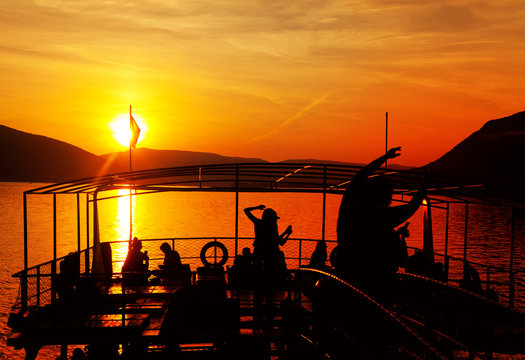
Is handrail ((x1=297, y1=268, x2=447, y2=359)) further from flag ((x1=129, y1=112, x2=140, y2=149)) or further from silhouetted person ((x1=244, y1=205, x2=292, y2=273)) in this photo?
flag ((x1=129, y1=112, x2=140, y2=149))

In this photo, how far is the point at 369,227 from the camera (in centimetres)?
491

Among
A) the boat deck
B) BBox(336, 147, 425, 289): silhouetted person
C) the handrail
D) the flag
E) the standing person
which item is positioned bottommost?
the boat deck

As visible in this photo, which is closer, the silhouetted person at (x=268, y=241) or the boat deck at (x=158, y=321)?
the boat deck at (x=158, y=321)

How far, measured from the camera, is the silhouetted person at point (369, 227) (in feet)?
15.9

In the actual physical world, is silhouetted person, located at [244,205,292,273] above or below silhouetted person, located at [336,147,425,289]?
below

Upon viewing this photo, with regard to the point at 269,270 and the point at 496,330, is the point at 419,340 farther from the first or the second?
the point at 496,330

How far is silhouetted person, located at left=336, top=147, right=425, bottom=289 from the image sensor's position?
4.84m

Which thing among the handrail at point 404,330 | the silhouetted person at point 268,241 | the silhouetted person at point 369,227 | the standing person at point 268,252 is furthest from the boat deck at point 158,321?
the handrail at point 404,330

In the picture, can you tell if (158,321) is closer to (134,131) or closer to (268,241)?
(268,241)

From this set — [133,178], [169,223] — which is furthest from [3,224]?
[133,178]

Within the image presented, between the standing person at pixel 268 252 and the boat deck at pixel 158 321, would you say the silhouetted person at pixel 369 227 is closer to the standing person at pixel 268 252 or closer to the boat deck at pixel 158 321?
the boat deck at pixel 158 321

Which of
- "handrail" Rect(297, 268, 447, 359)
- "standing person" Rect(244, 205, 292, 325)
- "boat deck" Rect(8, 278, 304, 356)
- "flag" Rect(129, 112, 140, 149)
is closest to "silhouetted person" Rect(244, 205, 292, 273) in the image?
"standing person" Rect(244, 205, 292, 325)

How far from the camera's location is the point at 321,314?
5.24 m

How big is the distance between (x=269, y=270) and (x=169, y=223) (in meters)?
100
